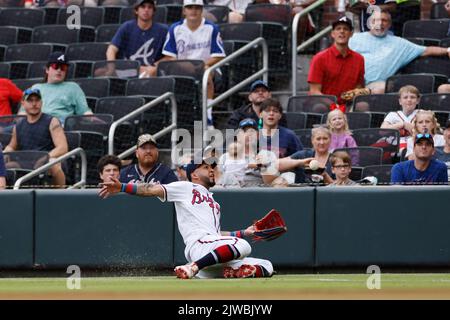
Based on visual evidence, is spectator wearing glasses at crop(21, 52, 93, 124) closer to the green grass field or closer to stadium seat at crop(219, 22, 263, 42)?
stadium seat at crop(219, 22, 263, 42)

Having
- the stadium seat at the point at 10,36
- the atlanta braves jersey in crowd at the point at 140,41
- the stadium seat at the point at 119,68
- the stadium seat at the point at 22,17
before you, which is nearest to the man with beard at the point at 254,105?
the stadium seat at the point at 119,68

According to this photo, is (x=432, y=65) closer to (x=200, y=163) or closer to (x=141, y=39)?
(x=141, y=39)

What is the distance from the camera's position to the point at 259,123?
13977mm

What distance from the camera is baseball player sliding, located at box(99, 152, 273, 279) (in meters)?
10.7

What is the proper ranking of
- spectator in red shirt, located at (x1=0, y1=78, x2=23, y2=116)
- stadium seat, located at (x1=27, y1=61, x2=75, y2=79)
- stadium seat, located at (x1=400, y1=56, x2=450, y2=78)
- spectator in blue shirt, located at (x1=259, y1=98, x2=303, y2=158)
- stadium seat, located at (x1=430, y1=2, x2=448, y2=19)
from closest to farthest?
spectator in blue shirt, located at (x1=259, y1=98, x2=303, y2=158) → stadium seat, located at (x1=400, y1=56, x2=450, y2=78) → spectator in red shirt, located at (x1=0, y1=78, x2=23, y2=116) → stadium seat, located at (x1=430, y1=2, x2=448, y2=19) → stadium seat, located at (x1=27, y1=61, x2=75, y2=79)

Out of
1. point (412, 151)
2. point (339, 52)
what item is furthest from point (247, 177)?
point (339, 52)

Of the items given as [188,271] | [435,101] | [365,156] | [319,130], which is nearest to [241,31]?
[435,101]

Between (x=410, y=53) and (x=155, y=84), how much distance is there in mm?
3039

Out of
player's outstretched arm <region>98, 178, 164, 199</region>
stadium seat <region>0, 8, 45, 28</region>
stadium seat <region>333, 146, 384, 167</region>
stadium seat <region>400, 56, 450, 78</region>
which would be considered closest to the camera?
player's outstretched arm <region>98, 178, 164, 199</region>

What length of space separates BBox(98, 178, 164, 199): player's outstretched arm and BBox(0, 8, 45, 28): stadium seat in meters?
8.54

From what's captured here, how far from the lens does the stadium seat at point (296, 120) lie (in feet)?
48.2

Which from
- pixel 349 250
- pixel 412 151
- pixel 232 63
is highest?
pixel 232 63

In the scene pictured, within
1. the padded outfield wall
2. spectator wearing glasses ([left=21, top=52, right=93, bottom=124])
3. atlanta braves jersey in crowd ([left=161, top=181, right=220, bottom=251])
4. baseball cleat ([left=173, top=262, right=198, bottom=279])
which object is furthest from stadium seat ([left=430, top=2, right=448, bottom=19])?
baseball cleat ([left=173, top=262, right=198, bottom=279])

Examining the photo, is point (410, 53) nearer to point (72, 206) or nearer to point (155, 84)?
point (155, 84)
